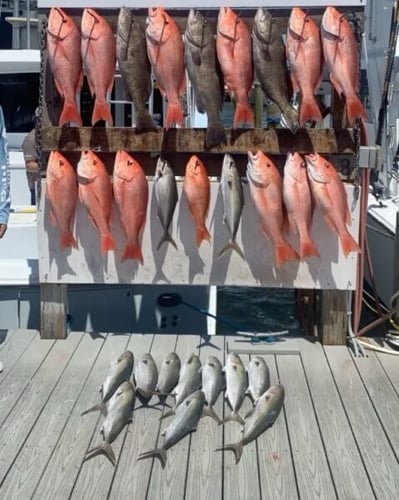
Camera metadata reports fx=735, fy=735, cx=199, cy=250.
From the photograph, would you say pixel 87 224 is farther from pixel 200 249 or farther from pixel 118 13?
pixel 118 13

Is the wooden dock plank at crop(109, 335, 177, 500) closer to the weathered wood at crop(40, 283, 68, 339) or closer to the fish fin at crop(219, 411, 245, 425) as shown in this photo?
the fish fin at crop(219, 411, 245, 425)

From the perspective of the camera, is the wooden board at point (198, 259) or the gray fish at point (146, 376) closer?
the gray fish at point (146, 376)

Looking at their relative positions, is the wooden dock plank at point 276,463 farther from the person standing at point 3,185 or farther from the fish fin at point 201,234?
the person standing at point 3,185

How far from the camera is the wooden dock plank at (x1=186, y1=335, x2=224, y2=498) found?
268 centimetres

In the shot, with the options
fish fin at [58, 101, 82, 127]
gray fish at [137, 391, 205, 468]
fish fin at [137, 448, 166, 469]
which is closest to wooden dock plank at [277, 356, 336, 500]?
gray fish at [137, 391, 205, 468]

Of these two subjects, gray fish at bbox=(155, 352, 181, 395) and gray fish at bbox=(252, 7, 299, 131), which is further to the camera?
gray fish at bbox=(252, 7, 299, 131)

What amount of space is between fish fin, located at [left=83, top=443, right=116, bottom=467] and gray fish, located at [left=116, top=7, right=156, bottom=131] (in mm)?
1869

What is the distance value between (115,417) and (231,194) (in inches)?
53.9

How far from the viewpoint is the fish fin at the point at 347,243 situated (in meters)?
3.84

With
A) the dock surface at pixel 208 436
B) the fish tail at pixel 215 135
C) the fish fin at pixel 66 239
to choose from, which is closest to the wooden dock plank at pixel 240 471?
the dock surface at pixel 208 436

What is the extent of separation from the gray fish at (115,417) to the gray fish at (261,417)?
441mm

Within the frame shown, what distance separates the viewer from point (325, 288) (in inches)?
167

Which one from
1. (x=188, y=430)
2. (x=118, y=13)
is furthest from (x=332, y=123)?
(x=188, y=430)

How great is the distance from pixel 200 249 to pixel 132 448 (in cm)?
149
